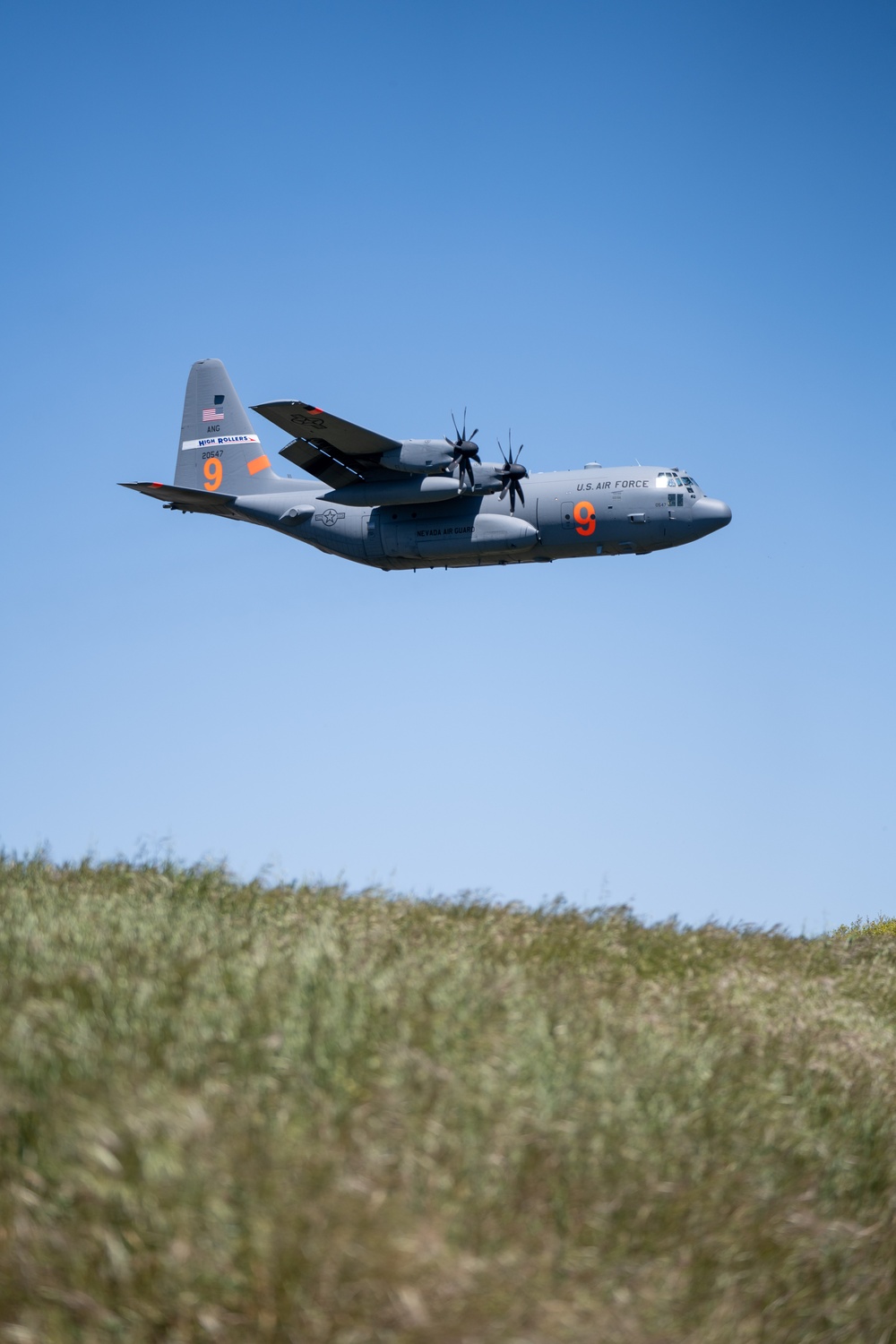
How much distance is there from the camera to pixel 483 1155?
795 centimetres

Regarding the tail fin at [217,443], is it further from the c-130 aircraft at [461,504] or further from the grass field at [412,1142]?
the grass field at [412,1142]

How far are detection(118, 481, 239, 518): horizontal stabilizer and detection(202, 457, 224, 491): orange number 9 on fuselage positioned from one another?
2.99 metres

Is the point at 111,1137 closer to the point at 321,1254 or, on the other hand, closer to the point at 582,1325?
the point at 321,1254

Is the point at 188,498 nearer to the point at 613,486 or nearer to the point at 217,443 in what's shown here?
the point at 217,443

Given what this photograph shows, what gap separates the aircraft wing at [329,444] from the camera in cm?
3709

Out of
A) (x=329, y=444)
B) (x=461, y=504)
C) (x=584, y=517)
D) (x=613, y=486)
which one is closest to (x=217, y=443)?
(x=329, y=444)

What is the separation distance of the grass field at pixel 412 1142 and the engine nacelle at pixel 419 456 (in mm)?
26758

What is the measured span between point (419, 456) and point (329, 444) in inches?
118

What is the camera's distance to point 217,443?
4919 centimetres

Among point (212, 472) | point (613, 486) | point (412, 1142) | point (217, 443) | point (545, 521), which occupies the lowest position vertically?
point (412, 1142)

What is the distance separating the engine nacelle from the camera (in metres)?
38.0

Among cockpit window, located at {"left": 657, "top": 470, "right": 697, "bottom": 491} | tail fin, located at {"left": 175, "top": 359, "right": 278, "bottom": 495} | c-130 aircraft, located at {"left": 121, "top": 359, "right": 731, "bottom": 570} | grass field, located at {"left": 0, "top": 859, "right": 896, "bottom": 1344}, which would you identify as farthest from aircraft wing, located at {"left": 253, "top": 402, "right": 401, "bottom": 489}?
grass field, located at {"left": 0, "top": 859, "right": 896, "bottom": 1344}

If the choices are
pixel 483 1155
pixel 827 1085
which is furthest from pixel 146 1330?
pixel 827 1085

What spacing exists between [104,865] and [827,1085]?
903cm
